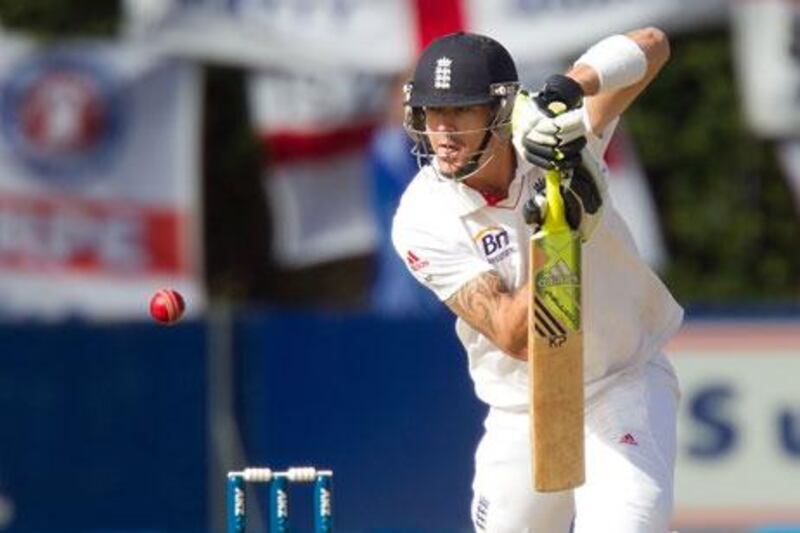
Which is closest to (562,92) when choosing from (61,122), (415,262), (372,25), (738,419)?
(415,262)

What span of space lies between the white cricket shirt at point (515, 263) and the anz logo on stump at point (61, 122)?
27.8 ft

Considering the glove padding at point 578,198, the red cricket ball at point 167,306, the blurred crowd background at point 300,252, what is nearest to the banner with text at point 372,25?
the blurred crowd background at point 300,252

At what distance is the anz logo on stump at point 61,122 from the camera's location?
1575 centimetres

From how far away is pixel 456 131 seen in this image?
7.09 metres

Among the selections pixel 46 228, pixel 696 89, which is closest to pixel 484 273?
pixel 46 228

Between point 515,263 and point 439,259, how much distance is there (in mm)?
205

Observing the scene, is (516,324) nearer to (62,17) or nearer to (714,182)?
(714,182)

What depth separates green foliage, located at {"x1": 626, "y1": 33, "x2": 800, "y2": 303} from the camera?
18.3m

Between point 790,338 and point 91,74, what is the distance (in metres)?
4.40

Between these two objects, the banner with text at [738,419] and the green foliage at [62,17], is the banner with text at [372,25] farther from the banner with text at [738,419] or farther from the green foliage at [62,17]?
the green foliage at [62,17]

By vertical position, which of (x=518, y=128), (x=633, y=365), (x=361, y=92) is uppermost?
(x=361, y=92)

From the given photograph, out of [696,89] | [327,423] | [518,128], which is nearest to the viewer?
[518,128]

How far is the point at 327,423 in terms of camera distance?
13.2 m

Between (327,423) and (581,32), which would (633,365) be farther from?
(581,32)
